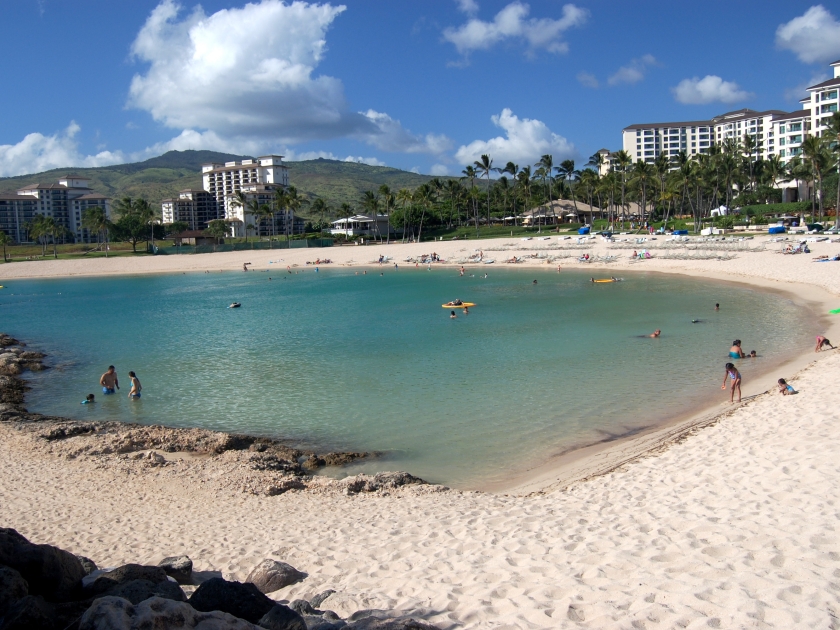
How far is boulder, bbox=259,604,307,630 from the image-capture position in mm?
4871

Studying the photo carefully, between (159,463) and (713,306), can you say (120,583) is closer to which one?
(159,463)

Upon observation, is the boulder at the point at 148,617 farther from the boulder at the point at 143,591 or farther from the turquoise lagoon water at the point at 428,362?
the turquoise lagoon water at the point at 428,362

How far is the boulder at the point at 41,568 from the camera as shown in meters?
5.15

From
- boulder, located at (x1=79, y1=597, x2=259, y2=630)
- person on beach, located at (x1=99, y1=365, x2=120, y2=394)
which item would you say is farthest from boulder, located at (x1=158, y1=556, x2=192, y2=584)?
person on beach, located at (x1=99, y1=365, x2=120, y2=394)

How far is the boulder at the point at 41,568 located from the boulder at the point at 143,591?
440 mm

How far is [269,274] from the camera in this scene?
72125 mm

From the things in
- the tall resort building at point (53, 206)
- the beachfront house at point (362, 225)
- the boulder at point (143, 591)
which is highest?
the tall resort building at point (53, 206)

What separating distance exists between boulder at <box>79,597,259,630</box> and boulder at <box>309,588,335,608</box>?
1.89 meters

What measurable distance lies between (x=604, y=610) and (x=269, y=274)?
227 feet

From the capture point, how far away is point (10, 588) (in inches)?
179

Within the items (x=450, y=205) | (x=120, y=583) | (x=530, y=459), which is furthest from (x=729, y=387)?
(x=450, y=205)

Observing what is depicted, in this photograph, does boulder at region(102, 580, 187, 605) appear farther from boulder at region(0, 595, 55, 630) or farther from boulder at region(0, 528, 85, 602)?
boulder at region(0, 595, 55, 630)

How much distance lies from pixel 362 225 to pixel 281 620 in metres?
111

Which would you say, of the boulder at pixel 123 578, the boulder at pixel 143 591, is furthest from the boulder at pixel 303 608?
the boulder at pixel 123 578
